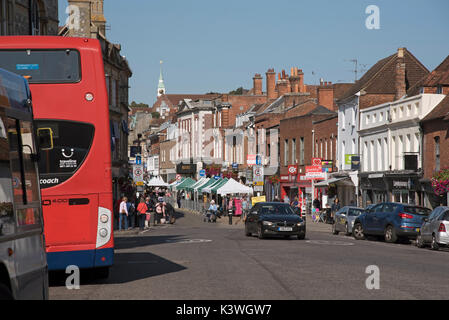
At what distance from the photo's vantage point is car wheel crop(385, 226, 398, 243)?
31.1 meters

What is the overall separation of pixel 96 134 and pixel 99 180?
0.78m

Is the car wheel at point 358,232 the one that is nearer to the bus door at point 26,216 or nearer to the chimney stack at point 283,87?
the bus door at point 26,216

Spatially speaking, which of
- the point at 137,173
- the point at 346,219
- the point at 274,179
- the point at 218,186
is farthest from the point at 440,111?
the point at 274,179

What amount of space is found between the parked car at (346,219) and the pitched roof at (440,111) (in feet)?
25.8

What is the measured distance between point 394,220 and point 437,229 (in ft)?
15.0

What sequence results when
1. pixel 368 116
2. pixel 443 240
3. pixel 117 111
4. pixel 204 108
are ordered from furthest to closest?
pixel 204 108, pixel 117 111, pixel 368 116, pixel 443 240

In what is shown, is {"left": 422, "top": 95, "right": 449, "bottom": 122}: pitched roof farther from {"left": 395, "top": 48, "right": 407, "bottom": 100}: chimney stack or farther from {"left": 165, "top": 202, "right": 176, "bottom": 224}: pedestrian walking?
{"left": 165, "top": 202, "right": 176, "bottom": 224}: pedestrian walking

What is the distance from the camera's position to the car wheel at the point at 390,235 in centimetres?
3112

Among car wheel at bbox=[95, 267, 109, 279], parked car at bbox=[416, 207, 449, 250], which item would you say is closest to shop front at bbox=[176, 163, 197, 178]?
parked car at bbox=[416, 207, 449, 250]

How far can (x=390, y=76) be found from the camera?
59.2 meters

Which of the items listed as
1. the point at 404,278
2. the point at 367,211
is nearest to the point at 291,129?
the point at 367,211

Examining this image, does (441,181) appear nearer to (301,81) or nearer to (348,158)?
(348,158)
